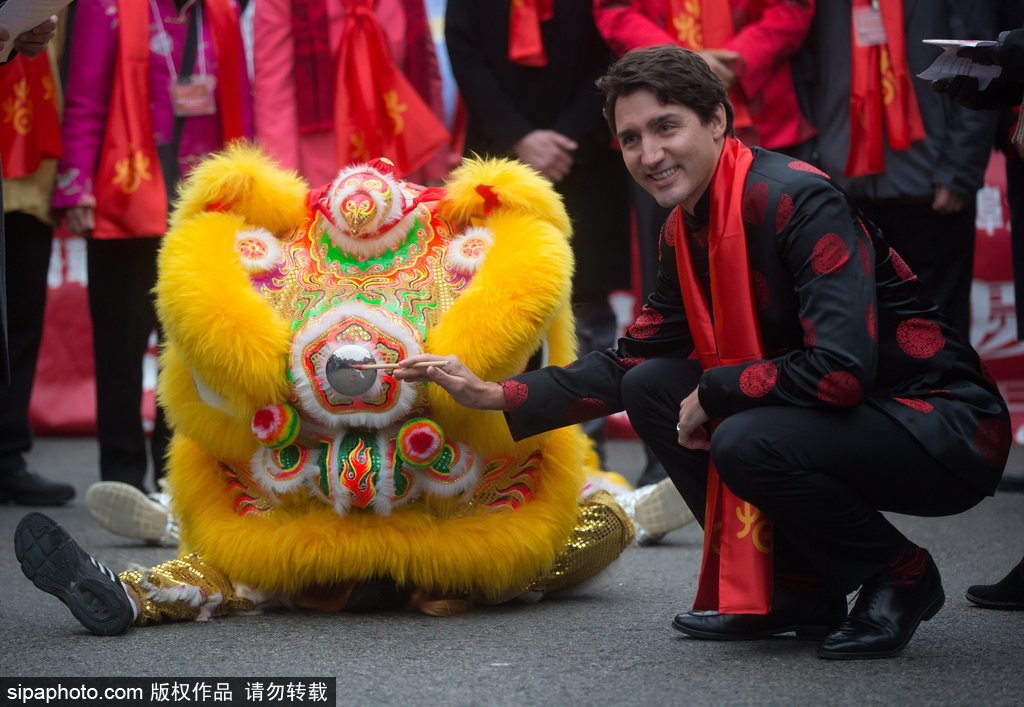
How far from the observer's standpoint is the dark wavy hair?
2.37 metres

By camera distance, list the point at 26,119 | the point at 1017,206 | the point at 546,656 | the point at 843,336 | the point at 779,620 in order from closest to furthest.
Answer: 1. the point at 843,336
2. the point at 546,656
3. the point at 779,620
4. the point at 1017,206
5. the point at 26,119

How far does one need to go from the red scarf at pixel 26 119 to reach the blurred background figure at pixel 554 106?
1211mm

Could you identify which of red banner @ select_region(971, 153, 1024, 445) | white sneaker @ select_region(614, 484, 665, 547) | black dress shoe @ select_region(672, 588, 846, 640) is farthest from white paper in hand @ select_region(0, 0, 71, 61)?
red banner @ select_region(971, 153, 1024, 445)

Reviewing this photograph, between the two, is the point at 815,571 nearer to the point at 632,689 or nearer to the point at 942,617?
the point at 942,617

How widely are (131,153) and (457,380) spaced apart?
1.92 m

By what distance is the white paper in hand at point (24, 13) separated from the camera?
2.57 metres

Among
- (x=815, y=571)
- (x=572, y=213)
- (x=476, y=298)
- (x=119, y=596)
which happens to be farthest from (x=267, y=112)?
(x=815, y=571)

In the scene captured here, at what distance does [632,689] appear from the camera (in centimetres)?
208

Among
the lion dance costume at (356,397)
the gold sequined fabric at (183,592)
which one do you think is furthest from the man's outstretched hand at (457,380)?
the gold sequined fabric at (183,592)

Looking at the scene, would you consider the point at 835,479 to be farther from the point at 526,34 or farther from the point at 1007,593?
the point at 526,34

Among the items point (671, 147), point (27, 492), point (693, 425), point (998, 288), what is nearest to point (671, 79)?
point (671, 147)

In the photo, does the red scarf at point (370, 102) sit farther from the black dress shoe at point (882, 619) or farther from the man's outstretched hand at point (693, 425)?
the black dress shoe at point (882, 619)

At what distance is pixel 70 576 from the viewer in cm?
235

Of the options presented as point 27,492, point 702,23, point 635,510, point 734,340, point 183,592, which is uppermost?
point 702,23
